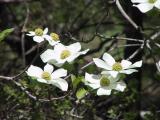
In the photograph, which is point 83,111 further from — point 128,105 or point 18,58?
point 18,58

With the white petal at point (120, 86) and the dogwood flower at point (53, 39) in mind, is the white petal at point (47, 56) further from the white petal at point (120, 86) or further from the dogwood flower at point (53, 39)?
the white petal at point (120, 86)

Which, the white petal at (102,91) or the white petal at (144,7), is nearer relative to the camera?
the white petal at (102,91)

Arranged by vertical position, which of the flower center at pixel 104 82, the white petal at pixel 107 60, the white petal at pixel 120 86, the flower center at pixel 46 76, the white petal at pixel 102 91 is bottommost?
the white petal at pixel 102 91

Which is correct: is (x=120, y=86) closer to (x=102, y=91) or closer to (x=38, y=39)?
(x=102, y=91)

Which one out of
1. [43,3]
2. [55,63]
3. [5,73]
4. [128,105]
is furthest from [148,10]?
[43,3]

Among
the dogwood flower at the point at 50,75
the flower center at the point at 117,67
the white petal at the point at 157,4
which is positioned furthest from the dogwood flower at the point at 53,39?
the white petal at the point at 157,4

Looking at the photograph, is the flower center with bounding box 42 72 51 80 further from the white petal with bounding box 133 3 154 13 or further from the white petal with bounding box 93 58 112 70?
the white petal with bounding box 133 3 154 13

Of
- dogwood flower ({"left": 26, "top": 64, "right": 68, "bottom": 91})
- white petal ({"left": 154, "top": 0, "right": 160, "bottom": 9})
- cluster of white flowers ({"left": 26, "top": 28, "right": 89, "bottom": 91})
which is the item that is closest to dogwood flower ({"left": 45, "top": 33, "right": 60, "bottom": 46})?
cluster of white flowers ({"left": 26, "top": 28, "right": 89, "bottom": 91})
